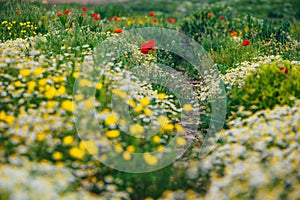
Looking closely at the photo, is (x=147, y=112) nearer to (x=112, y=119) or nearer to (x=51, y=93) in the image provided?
(x=112, y=119)

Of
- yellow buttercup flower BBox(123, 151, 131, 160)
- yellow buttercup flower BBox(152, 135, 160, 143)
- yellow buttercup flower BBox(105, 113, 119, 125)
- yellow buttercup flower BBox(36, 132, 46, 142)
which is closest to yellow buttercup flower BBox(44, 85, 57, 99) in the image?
yellow buttercup flower BBox(36, 132, 46, 142)

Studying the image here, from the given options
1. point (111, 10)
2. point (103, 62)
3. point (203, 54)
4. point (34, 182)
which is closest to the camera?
point (34, 182)

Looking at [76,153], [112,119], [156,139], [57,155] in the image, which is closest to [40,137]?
[57,155]

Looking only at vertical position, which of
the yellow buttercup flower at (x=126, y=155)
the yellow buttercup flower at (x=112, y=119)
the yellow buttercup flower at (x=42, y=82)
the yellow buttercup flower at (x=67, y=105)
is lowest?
the yellow buttercup flower at (x=126, y=155)

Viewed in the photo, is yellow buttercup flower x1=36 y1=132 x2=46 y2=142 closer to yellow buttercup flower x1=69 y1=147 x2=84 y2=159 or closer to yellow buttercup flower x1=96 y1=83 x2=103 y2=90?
yellow buttercup flower x1=69 y1=147 x2=84 y2=159

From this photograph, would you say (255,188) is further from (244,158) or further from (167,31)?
(167,31)

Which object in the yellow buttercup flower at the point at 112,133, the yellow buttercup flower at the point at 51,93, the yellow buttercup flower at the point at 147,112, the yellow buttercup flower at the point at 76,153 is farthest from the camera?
the yellow buttercup flower at the point at 147,112

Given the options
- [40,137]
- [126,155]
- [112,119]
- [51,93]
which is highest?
[51,93]

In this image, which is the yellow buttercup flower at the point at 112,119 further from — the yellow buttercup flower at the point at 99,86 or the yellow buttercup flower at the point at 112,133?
the yellow buttercup flower at the point at 99,86

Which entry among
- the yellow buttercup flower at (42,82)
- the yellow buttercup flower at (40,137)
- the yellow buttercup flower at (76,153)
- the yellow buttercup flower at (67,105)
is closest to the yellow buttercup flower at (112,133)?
the yellow buttercup flower at (76,153)

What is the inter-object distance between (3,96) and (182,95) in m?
2.64

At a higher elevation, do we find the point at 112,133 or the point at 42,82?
the point at 42,82

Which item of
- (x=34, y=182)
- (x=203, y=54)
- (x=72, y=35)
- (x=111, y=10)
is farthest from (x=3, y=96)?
(x=111, y=10)

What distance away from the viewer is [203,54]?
724cm
